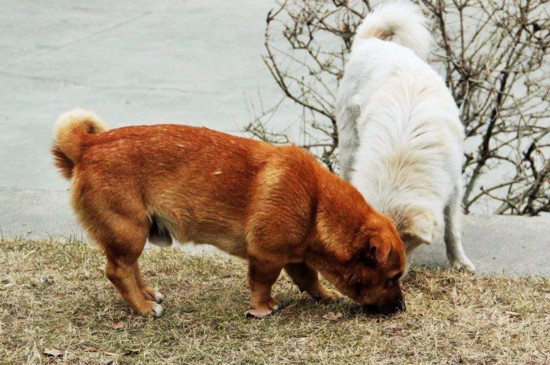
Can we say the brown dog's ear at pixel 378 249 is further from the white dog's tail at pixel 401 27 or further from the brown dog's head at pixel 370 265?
the white dog's tail at pixel 401 27

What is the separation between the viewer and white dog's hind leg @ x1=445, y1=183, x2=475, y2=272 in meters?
5.85

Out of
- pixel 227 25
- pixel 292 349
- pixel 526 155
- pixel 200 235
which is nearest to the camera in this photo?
pixel 292 349

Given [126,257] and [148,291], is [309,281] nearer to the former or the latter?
[148,291]

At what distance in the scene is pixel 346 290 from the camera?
4848 mm

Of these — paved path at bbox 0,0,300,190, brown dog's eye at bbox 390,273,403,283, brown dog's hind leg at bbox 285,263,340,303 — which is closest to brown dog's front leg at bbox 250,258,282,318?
brown dog's hind leg at bbox 285,263,340,303

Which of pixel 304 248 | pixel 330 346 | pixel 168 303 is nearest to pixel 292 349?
pixel 330 346

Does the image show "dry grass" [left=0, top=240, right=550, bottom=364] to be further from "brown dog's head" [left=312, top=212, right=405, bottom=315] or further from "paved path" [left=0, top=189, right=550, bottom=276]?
"paved path" [left=0, top=189, right=550, bottom=276]

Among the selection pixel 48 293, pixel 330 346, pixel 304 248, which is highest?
pixel 304 248

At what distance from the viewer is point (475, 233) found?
21.3 ft

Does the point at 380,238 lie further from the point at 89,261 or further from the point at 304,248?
the point at 89,261

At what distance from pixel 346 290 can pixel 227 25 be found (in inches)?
322

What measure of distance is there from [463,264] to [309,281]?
1.21 m

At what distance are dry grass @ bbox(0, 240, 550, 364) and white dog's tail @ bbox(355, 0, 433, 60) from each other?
73.0 inches

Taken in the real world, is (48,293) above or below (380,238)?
below
